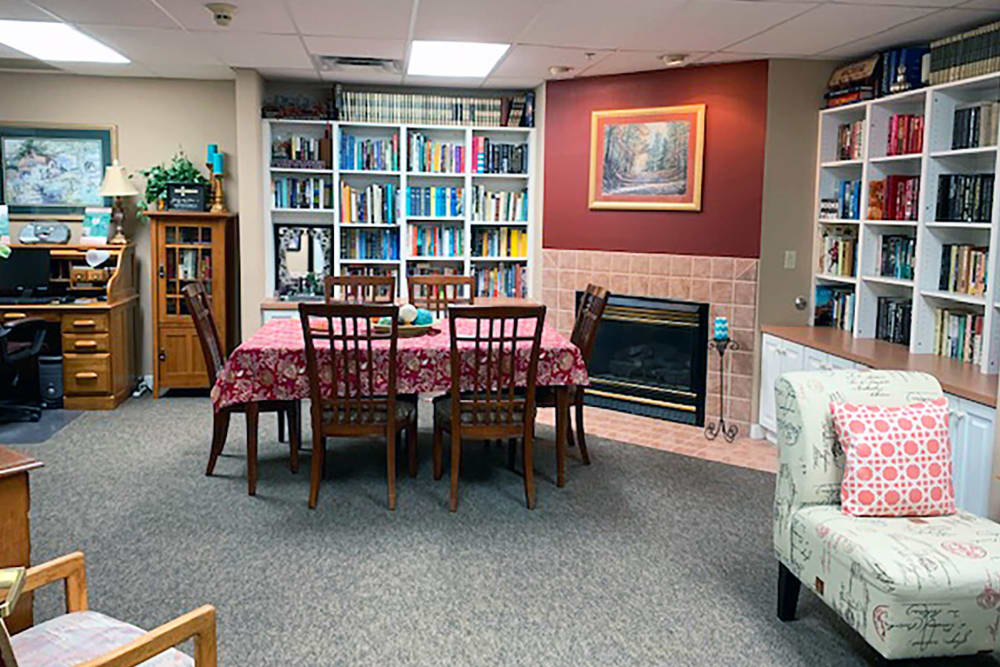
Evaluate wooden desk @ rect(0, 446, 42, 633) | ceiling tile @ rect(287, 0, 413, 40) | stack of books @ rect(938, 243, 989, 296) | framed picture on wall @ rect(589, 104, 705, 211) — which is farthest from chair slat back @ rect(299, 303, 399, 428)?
stack of books @ rect(938, 243, 989, 296)

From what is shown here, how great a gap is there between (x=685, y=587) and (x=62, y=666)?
7.43 feet

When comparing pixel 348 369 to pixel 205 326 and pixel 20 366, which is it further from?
pixel 20 366

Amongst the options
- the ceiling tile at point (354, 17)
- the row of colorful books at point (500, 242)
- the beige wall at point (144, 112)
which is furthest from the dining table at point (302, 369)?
the beige wall at point (144, 112)

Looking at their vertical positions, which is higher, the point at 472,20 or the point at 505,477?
the point at 472,20

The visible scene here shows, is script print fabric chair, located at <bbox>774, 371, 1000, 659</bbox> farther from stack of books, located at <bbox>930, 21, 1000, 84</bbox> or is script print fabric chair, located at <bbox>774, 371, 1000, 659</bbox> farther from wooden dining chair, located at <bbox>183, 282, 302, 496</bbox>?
wooden dining chair, located at <bbox>183, 282, 302, 496</bbox>

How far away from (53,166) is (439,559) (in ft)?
16.7

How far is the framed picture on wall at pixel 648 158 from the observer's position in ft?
19.0

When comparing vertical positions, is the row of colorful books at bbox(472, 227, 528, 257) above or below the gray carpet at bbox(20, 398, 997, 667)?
above

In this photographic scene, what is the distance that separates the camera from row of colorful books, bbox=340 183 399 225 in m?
6.70

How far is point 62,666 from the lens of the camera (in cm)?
182

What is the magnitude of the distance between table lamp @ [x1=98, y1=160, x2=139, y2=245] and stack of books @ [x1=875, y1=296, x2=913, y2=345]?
5441mm

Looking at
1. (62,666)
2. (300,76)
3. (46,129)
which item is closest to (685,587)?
(62,666)

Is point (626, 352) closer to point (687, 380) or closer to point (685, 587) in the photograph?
point (687, 380)

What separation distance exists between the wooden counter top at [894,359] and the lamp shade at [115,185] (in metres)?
4.87
